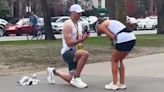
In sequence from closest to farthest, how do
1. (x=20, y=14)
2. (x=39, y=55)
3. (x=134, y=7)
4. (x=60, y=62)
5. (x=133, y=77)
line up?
1. (x=133, y=77)
2. (x=60, y=62)
3. (x=39, y=55)
4. (x=20, y=14)
5. (x=134, y=7)

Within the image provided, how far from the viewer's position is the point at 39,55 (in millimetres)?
17094

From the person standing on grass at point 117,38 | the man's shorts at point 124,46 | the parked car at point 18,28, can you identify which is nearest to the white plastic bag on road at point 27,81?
the person standing on grass at point 117,38

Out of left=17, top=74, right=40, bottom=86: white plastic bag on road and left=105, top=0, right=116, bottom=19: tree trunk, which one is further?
left=105, top=0, right=116, bottom=19: tree trunk

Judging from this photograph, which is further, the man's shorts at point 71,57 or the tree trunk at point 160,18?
the tree trunk at point 160,18

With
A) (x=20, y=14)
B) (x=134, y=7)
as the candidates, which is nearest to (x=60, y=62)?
(x=20, y=14)

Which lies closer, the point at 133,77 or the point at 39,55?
the point at 133,77

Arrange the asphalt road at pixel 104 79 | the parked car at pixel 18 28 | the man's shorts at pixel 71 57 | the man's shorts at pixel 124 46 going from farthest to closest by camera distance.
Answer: the parked car at pixel 18 28 → the man's shorts at pixel 71 57 → the asphalt road at pixel 104 79 → the man's shorts at pixel 124 46

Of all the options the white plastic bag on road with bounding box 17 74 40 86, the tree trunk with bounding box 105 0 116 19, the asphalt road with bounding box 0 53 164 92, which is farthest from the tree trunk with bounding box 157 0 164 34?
the white plastic bag on road with bounding box 17 74 40 86

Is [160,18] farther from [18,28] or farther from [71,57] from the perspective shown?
[71,57]

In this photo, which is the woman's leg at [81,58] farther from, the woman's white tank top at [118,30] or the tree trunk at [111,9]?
the tree trunk at [111,9]

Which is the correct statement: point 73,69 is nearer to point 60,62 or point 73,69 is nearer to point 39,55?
point 60,62

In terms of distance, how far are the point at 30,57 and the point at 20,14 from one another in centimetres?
5049

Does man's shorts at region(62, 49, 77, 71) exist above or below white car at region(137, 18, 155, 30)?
above

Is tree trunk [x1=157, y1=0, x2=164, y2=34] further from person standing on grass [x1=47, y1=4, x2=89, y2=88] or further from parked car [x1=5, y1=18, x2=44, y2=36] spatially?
person standing on grass [x1=47, y1=4, x2=89, y2=88]
